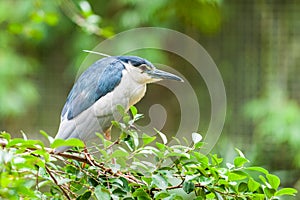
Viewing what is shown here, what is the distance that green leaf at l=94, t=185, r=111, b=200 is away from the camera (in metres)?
0.71

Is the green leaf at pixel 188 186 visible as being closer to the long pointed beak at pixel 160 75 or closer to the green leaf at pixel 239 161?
the green leaf at pixel 239 161

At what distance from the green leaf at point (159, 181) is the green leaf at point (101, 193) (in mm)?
60

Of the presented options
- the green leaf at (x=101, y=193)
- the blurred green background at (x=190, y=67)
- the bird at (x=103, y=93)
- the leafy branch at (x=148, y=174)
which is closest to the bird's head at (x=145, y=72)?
the bird at (x=103, y=93)

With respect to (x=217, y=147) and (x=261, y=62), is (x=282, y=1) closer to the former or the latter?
(x=261, y=62)

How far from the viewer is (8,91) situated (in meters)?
2.31

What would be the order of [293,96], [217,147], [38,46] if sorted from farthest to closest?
[38,46] → [293,96] → [217,147]

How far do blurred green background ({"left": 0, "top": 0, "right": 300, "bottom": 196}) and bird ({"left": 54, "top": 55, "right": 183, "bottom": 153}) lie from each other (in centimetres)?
131

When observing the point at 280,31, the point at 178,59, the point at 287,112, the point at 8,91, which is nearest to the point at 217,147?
the point at 287,112

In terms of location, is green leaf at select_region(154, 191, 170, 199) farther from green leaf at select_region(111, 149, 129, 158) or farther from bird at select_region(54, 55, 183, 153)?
bird at select_region(54, 55, 183, 153)

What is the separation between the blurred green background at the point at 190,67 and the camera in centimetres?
226

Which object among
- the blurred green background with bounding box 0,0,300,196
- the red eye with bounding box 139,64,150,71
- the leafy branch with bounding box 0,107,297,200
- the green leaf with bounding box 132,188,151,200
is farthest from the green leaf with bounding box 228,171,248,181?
the blurred green background with bounding box 0,0,300,196

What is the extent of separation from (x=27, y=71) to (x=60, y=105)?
0.65 feet

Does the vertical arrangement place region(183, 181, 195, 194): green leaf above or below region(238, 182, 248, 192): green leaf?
above

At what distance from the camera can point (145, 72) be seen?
89cm
